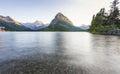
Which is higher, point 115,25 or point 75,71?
point 115,25

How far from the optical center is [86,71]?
1267 centimetres

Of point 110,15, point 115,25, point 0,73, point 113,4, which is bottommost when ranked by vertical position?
point 0,73

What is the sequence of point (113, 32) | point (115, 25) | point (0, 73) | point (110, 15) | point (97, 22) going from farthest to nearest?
point (97, 22) < point (110, 15) < point (115, 25) < point (113, 32) < point (0, 73)

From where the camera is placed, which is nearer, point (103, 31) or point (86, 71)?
point (86, 71)

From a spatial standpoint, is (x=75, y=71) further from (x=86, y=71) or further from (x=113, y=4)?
(x=113, y=4)

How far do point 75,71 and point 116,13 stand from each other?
105 m

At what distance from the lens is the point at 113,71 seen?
41.7 ft

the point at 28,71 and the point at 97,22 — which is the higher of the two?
the point at 97,22

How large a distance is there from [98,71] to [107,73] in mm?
851

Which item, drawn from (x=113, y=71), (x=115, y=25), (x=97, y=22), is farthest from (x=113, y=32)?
(x=113, y=71)

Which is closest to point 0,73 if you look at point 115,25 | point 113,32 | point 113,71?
point 113,71

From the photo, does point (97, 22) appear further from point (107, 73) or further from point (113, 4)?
point (107, 73)

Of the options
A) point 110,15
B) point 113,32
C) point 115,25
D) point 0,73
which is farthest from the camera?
point 110,15

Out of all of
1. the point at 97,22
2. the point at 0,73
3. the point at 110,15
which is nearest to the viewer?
the point at 0,73
